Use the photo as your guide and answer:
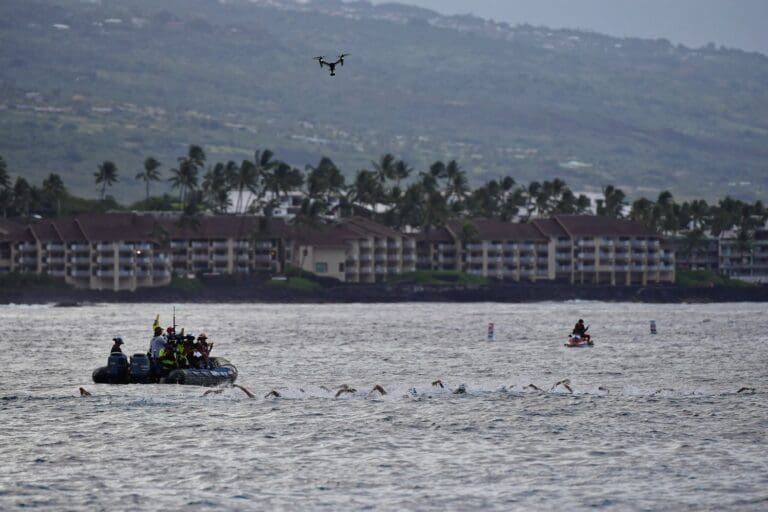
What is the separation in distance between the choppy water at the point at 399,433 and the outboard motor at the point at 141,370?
51.7 inches

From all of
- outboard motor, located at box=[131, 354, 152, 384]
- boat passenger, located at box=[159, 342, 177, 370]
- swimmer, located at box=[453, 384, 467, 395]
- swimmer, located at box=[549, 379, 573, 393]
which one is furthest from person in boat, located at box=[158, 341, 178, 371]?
swimmer, located at box=[549, 379, 573, 393]

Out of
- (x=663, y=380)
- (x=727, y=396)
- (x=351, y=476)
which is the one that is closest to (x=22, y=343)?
(x=663, y=380)

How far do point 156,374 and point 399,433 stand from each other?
1728 centimetres

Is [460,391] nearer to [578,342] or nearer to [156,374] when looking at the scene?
[156,374]

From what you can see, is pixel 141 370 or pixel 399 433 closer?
pixel 399 433

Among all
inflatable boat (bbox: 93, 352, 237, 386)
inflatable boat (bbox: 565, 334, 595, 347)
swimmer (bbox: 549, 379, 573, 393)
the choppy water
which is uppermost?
inflatable boat (bbox: 565, 334, 595, 347)

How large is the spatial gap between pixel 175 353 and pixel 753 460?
27567 millimetres

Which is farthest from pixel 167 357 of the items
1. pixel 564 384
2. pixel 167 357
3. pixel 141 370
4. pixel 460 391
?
pixel 564 384

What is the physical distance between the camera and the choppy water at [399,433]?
136 feet

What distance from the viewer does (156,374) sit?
219 feet

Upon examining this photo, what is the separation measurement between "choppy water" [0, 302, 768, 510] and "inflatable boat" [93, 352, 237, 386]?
2.25 ft

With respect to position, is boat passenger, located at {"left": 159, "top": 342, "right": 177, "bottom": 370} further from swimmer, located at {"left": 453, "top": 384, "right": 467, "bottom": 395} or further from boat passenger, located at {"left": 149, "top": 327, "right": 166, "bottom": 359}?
swimmer, located at {"left": 453, "top": 384, "right": 467, "bottom": 395}

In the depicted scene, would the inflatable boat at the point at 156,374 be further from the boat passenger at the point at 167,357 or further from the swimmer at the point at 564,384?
the swimmer at the point at 564,384

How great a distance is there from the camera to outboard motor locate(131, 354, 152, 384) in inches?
→ 2616
